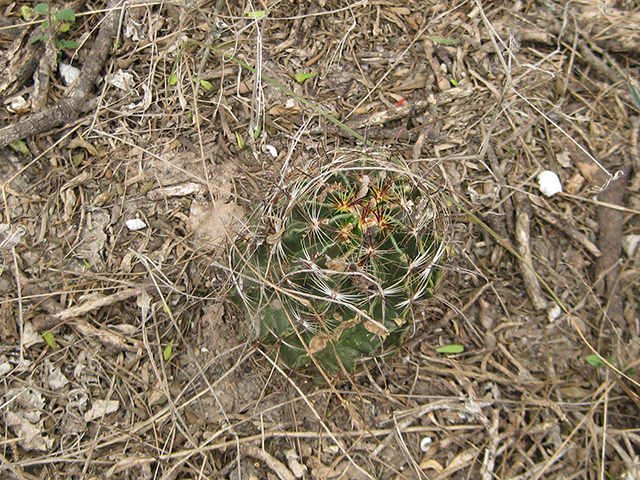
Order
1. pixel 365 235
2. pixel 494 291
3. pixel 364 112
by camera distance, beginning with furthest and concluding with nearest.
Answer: pixel 364 112 → pixel 494 291 → pixel 365 235

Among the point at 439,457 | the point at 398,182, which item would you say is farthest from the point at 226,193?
the point at 439,457

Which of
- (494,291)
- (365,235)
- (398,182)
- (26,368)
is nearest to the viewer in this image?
(365,235)

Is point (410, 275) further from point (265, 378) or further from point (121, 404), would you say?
point (121, 404)

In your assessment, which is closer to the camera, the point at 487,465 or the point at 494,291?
the point at 487,465

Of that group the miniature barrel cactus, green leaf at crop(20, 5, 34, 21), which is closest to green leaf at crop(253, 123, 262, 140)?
the miniature barrel cactus

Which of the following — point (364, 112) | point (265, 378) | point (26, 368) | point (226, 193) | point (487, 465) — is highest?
point (364, 112)

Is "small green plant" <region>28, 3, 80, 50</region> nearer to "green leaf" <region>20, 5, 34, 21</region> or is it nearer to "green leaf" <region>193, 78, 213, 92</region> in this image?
"green leaf" <region>20, 5, 34, 21</region>

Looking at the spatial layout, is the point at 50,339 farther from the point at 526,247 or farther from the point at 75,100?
the point at 526,247

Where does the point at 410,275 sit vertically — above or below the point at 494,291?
above
